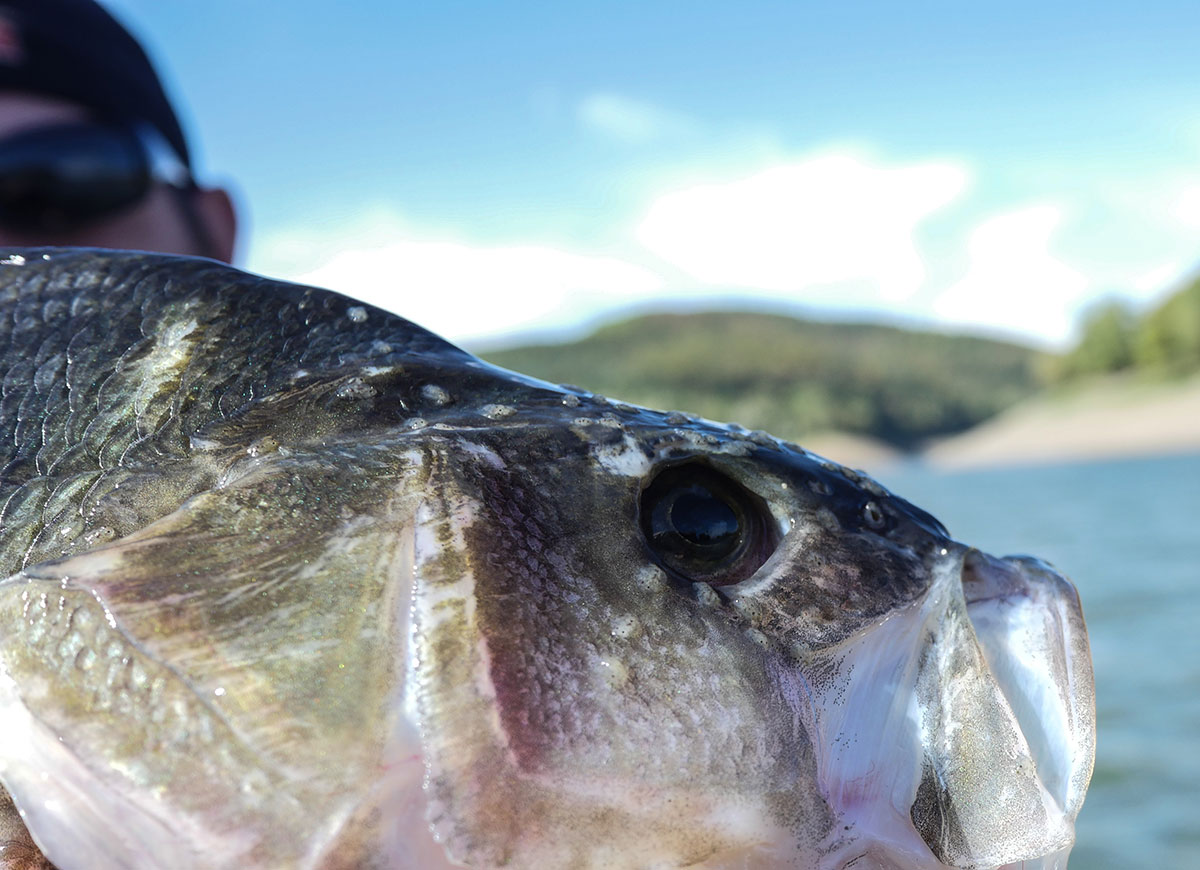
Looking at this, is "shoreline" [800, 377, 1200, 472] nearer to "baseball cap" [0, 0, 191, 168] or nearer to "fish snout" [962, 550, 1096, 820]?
"baseball cap" [0, 0, 191, 168]

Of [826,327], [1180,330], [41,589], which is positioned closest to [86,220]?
[41,589]

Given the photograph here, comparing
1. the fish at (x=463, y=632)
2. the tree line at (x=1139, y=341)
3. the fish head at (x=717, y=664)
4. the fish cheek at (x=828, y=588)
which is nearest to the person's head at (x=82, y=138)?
the fish at (x=463, y=632)

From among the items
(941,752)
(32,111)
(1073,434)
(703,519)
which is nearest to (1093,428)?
(1073,434)

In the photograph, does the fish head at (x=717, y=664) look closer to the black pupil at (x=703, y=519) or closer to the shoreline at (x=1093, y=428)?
the black pupil at (x=703, y=519)

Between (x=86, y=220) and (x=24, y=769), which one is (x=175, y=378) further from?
(x=86, y=220)

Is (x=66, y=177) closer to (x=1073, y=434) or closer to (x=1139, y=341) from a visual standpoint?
(x=1073, y=434)

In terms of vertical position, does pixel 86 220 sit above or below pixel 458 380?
above
